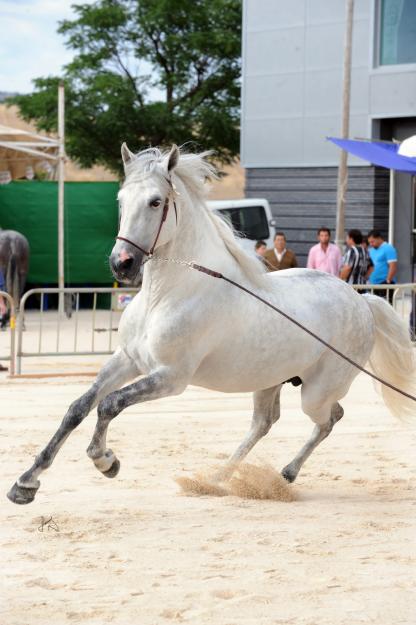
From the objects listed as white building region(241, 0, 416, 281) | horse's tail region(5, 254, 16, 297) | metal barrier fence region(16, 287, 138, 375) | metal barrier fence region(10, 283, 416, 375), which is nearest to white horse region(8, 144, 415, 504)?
metal barrier fence region(10, 283, 416, 375)

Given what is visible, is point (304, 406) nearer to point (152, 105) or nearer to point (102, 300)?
point (102, 300)

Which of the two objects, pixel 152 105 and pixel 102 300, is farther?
pixel 152 105

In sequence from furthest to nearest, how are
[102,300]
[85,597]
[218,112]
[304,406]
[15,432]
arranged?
[218,112] → [102,300] → [15,432] → [304,406] → [85,597]

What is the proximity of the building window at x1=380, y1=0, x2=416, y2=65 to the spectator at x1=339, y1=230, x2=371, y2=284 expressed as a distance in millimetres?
7533

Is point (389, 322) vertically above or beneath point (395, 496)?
above

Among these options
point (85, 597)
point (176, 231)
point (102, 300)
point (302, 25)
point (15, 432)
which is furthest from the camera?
point (302, 25)

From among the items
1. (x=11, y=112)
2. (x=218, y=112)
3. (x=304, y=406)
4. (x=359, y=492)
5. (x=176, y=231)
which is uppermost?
(x=11, y=112)

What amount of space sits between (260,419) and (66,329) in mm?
10199

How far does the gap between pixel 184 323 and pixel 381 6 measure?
17.5m

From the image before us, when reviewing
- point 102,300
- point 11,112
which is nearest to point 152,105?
point 102,300

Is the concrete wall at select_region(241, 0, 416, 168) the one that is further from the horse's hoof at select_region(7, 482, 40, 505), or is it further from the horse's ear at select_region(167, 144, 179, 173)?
the horse's hoof at select_region(7, 482, 40, 505)

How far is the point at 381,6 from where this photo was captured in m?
21.9

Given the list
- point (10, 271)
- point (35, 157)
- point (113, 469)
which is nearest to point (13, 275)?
point (10, 271)

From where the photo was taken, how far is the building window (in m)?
21.5
